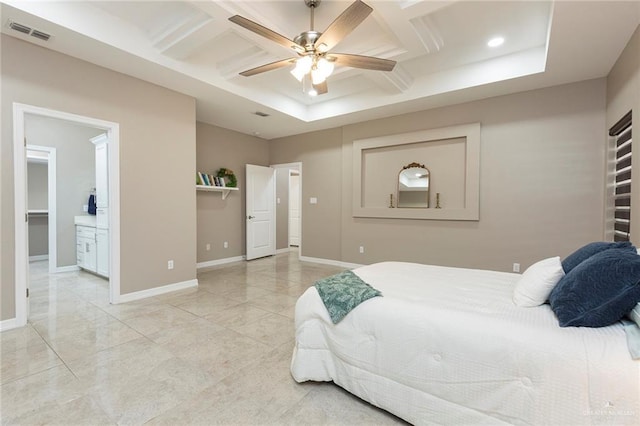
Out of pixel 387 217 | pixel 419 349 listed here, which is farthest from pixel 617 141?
pixel 419 349

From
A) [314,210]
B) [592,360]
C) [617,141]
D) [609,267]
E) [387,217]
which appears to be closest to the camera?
[592,360]

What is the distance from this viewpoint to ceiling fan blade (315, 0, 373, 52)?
1.85 metres

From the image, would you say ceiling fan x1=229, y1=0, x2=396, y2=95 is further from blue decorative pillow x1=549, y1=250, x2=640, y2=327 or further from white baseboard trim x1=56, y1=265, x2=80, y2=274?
white baseboard trim x1=56, y1=265, x2=80, y2=274

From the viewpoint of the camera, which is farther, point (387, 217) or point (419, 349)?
point (387, 217)

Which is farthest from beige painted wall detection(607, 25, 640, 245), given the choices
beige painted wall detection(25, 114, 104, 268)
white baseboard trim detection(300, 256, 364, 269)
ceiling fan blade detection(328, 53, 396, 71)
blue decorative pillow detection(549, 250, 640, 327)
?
beige painted wall detection(25, 114, 104, 268)

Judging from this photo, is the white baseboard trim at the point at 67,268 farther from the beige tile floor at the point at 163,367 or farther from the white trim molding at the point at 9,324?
the white trim molding at the point at 9,324

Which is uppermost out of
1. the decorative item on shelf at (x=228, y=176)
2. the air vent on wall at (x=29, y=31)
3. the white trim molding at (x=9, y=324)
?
the air vent on wall at (x=29, y=31)

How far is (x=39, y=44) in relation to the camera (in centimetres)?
281

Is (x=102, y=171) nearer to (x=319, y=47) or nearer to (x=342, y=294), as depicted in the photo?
(x=319, y=47)

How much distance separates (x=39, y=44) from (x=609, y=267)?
4.78 m

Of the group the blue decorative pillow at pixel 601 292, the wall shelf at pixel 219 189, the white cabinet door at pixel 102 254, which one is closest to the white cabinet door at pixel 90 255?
the white cabinet door at pixel 102 254

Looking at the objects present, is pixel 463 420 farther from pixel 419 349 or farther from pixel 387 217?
pixel 387 217

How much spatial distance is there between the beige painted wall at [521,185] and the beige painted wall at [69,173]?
5.17 metres

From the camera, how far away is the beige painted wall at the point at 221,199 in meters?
5.50
